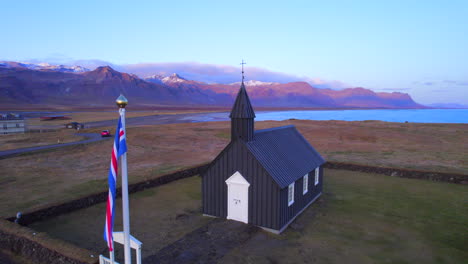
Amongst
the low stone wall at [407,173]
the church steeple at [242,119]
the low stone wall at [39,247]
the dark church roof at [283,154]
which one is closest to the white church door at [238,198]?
the dark church roof at [283,154]

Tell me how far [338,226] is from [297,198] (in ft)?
8.90

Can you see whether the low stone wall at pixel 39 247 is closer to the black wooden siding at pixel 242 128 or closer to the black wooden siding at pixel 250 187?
the black wooden siding at pixel 250 187

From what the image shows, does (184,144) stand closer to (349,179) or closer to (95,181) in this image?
(95,181)

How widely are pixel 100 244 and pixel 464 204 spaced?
23.0 m

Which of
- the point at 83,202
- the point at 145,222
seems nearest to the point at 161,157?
the point at 83,202

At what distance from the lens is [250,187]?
51.9ft

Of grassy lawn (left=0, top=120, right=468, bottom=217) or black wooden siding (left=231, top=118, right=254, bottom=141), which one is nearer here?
black wooden siding (left=231, top=118, right=254, bottom=141)

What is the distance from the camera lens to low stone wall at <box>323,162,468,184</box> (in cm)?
2482

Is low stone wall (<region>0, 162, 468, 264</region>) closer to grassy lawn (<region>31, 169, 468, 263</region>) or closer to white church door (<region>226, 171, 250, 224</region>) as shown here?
grassy lawn (<region>31, 169, 468, 263</region>)

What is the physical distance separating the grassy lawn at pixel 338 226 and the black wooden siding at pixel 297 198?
1.84 ft

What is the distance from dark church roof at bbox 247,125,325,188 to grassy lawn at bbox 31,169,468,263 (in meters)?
2.83

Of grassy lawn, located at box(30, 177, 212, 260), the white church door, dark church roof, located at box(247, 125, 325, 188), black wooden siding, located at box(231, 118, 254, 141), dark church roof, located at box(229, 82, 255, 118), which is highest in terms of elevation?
dark church roof, located at box(229, 82, 255, 118)

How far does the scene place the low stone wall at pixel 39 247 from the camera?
10.8 metres

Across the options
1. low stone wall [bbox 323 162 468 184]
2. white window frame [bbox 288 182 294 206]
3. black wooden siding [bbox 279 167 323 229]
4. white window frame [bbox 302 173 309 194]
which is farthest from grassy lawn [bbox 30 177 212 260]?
low stone wall [bbox 323 162 468 184]
